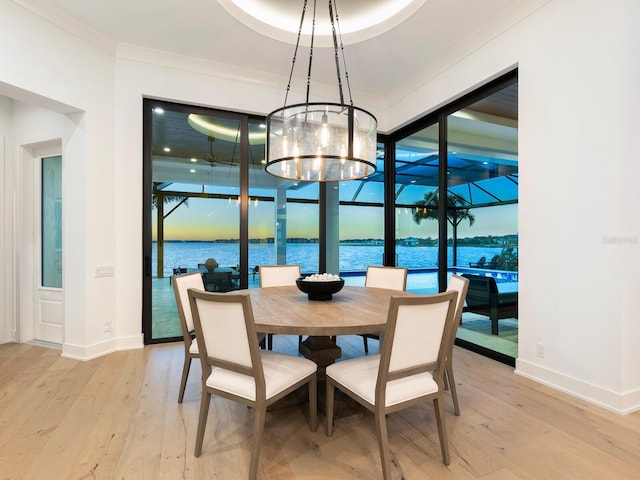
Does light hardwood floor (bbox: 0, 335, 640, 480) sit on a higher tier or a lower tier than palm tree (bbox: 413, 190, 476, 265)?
lower

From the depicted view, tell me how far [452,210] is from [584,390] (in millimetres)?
2128

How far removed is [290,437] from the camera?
199cm

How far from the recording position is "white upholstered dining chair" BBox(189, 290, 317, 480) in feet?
5.32

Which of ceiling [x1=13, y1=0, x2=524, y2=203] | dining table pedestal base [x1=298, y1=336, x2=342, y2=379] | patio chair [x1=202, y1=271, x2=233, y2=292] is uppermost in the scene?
ceiling [x1=13, y1=0, x2=524, y2=203]

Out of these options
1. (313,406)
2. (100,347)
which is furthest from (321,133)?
(100,347)

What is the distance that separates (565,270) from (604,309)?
0.36 metres

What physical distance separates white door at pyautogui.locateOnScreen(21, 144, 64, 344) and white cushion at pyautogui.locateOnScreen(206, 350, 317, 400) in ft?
10.0

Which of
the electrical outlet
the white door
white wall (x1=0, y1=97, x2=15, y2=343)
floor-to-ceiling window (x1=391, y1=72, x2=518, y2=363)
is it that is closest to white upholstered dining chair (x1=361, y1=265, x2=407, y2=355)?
floor-to-ceiling window (x1=391, y1=72, x2=518, y2=363)

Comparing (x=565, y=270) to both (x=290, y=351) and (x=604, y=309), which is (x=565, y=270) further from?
(x=290, y=351)

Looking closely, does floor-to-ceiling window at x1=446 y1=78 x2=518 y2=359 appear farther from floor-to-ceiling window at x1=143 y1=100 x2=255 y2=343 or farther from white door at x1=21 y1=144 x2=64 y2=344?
white door at x1=21 y1=144 x2=64 y2=344

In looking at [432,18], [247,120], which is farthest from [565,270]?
[247,120]

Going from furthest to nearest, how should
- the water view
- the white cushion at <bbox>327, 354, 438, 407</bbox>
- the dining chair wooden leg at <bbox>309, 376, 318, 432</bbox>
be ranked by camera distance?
the water view, the dining chair wooden leg at <bbox>309, 376, 318, 432</bbox>, the white cushion at <bbox>327, 354, 438, 407</bbox>

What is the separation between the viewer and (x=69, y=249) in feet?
11.0

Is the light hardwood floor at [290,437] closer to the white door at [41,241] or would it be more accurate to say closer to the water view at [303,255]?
the white door at [41,241]
